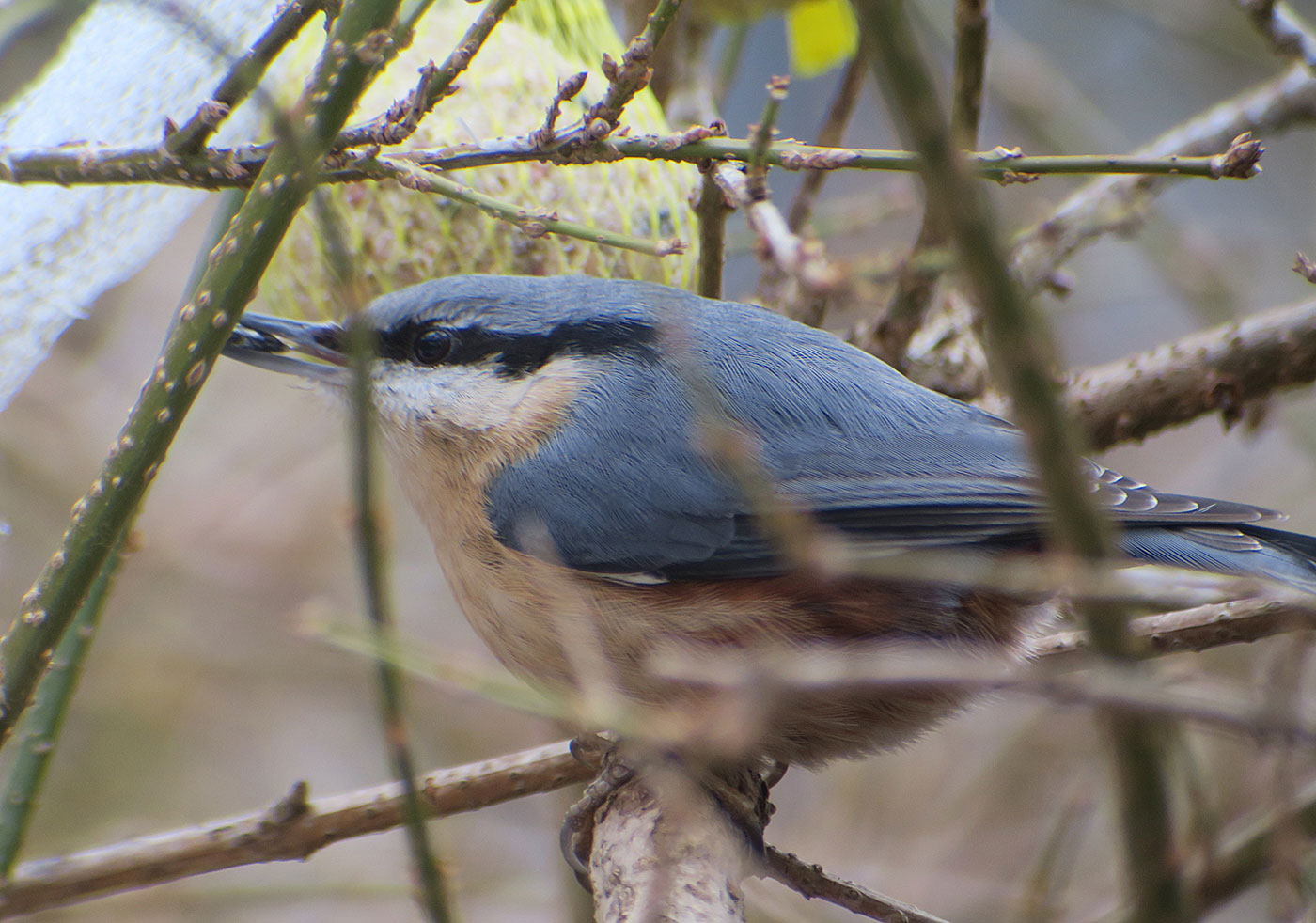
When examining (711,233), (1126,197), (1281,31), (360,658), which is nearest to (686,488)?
(711,233)

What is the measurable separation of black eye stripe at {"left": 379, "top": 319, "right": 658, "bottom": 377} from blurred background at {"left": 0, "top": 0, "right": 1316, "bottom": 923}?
112 cm

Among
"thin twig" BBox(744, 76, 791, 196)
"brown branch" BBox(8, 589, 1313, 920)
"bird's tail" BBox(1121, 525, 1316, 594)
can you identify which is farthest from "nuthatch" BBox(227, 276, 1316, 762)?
"thin twig" BBox(744, 76, 791, 196)

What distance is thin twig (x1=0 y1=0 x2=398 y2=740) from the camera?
1240 mm

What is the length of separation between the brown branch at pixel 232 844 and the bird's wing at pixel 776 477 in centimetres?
44

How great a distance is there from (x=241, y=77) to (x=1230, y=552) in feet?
5.05

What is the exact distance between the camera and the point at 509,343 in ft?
6.33

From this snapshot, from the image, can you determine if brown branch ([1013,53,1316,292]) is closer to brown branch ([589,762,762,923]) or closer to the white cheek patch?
the white cheek patch

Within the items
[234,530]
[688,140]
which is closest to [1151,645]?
[688,140]

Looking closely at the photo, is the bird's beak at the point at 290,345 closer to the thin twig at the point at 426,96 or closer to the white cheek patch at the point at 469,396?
the white cheek patch at the point at 469,396

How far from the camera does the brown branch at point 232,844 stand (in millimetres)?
1664

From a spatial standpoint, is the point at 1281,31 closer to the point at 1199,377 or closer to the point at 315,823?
the point at 1199,377

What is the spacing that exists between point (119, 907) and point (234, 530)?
56.3 inches

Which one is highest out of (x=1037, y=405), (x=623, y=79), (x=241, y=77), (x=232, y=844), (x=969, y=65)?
(x=969, y=65)

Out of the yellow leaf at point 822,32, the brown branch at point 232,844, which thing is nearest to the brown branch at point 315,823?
the brown branch at point 232,844
